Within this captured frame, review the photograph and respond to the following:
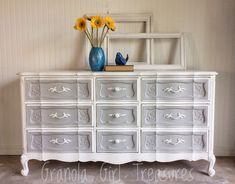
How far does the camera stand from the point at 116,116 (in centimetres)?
216

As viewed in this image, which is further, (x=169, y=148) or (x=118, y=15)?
(x=118, y=15)

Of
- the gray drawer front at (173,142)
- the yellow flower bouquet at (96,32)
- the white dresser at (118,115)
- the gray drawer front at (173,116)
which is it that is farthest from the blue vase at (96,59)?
the gray drawer front at (173,142)

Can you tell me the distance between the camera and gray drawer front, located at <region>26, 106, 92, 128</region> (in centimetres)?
218

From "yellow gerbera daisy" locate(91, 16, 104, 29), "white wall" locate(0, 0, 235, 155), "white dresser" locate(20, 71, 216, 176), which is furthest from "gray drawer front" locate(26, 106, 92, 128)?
"yellow gerbera daisy" locate(91, 16, 104, 29)

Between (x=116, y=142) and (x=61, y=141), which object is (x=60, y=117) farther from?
(x=116, y=142)

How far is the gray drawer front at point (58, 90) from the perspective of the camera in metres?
2.15

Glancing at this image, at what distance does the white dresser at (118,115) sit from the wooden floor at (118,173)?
0.17m

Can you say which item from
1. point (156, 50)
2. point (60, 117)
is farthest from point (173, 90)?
point (60, 117)

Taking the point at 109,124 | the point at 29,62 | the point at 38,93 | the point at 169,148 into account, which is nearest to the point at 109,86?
the point at 109,124

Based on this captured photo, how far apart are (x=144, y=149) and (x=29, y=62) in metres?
1.50

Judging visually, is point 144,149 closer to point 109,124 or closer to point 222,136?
point 109,124

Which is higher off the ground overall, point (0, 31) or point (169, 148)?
point (0, 31)

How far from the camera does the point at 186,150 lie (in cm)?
220

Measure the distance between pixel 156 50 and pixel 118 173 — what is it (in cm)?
129
